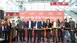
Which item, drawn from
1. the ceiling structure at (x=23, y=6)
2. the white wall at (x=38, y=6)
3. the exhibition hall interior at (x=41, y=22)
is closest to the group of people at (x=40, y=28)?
the exhibition hall interior at (x=41, y=22)

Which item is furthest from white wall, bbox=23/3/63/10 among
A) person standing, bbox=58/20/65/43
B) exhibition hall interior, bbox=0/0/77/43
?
person standing, bbox=58/20/65/43

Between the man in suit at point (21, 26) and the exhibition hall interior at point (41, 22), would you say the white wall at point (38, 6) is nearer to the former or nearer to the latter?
the exhibition hall interior at point (41, 22)

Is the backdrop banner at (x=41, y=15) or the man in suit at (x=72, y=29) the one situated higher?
the backdrop banner at (x=41, y=15)

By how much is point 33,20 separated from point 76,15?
3.21ft

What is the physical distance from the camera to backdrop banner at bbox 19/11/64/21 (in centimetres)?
475

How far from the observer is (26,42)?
477 cm

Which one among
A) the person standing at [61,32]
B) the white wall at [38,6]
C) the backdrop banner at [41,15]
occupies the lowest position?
the person standing at [61,32]

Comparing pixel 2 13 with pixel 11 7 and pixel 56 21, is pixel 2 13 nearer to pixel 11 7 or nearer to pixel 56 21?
→ pixel 11 7

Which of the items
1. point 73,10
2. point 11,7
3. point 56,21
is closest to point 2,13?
point 11,7

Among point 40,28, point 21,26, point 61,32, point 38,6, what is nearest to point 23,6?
point 38,6

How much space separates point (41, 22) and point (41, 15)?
159 mm

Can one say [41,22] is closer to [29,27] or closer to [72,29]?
[29,27]

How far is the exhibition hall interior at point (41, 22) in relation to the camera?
187 inches

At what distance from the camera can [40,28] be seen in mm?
4758
